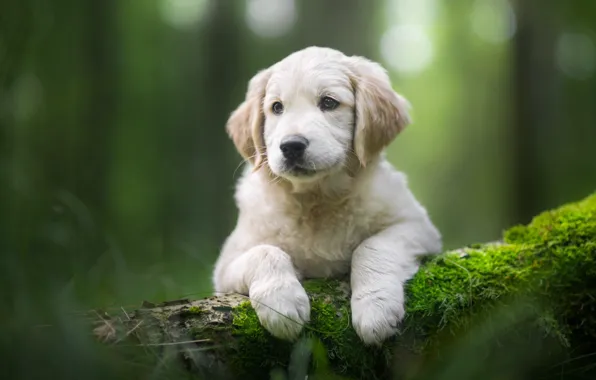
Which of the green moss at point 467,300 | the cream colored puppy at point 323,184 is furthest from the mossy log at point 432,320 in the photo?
the cream colored puppy at point 323,184

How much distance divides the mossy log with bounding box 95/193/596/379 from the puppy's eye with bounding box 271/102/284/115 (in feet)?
3.56

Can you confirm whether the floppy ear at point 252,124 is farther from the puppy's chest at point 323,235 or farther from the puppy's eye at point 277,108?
the puppy's chest at point 323,235

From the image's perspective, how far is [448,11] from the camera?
490 inches

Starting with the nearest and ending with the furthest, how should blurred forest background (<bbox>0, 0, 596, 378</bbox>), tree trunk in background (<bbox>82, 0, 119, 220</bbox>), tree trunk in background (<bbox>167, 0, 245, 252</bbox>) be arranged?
tree trunk in background (<bbox>82, 0, 119, 220</bbox>) < blurred forest background (<bbox>0, 0, 596, 378</bbox>) < tree trunk in background (<bbox>167, 0, 245, 252</bbox>)

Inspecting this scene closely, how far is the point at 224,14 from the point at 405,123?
8.09 metres

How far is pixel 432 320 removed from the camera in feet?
9.55

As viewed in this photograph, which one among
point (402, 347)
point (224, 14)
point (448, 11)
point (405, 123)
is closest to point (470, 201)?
point (448, 11)

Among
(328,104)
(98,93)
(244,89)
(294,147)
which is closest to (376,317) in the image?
(294,147)

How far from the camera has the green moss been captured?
105 inches

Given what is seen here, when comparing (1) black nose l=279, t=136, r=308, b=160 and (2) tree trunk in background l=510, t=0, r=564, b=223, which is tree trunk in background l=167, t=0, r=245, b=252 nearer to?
(2) tree trunk in background l=510, t=0, r=564, b=223

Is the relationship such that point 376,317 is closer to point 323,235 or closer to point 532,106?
point 323,235

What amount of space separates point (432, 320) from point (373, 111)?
135 centimetres

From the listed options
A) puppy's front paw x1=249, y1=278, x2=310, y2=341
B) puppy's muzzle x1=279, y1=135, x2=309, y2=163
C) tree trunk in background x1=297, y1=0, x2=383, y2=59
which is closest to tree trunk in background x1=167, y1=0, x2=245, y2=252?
tree trunk in background x1=297, y1=0, x2=383, y2=59

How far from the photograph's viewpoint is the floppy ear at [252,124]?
12.1 feet
